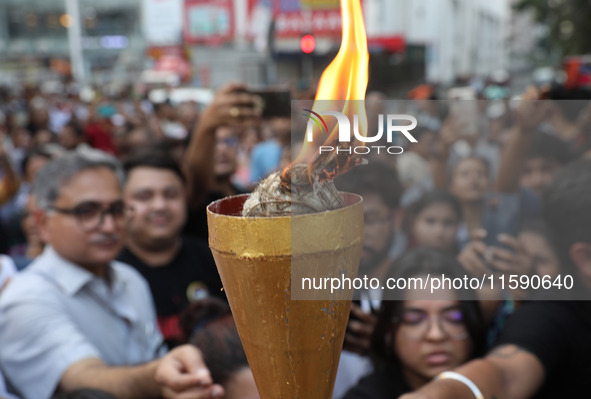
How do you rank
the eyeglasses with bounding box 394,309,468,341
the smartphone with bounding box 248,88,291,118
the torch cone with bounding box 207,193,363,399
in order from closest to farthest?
the torch cone with bounding box 207,193,363,399, the eyeglasses with bounding box 394,309,468,341, the smartphone with bounding box 248,88,291,118

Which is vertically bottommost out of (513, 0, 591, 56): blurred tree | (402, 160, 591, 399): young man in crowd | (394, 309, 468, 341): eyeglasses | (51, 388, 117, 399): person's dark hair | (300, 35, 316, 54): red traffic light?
(51, 388, 117, 399): person's dark hair

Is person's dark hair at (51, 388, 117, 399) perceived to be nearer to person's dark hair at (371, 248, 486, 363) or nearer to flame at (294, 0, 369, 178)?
person's dark hair at (371, 248, 486, 363)

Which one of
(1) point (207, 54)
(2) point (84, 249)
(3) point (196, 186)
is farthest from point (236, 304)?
(1) point (207, 54)

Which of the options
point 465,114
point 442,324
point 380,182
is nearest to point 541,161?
point 380,182

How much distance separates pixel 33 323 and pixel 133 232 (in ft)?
3.73

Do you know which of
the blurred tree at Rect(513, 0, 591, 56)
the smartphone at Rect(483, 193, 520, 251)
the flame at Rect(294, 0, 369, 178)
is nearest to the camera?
the flame at Rect(294, 0, 369, 178)

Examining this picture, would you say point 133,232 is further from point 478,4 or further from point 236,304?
point 478,4

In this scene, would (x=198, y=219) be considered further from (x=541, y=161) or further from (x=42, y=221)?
(x=541, y=161)

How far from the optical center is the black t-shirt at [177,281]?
309 centimetres

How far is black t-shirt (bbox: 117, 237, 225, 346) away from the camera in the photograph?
3.09m

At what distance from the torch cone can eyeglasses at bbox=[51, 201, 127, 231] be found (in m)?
1.69

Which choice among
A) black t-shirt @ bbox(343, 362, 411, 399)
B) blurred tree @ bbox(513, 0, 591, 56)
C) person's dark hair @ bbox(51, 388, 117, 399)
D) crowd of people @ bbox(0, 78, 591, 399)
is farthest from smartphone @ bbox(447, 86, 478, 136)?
blurred tree @ bbox(513, 0, 591, 56)

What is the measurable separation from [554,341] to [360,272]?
83 cm

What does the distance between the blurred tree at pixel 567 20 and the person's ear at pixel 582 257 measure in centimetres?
1628
